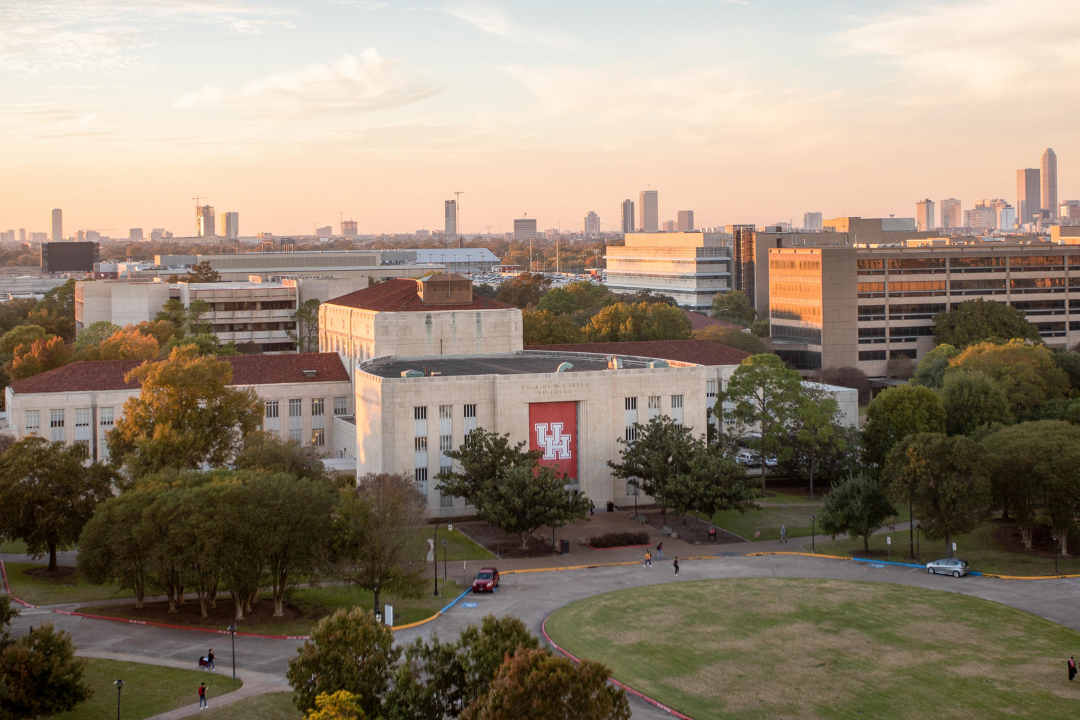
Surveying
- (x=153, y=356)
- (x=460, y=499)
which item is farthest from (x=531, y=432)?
(x=153, y=356)

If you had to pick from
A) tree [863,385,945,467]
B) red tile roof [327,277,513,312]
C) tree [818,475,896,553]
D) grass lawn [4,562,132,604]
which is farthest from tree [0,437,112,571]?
tree [863,385,945,467]

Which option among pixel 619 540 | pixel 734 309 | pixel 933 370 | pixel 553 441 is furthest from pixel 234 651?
pixel 734 309

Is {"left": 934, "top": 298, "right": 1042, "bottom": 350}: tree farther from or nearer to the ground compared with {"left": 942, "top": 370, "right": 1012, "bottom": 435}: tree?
farther from the ground

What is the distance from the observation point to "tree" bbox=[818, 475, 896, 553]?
72250mm

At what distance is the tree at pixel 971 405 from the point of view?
94.6 meters

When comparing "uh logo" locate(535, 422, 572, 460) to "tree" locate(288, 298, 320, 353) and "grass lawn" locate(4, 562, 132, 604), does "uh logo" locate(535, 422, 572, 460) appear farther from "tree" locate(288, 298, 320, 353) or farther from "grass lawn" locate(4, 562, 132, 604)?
"tree" locate(288, 298, 320, 353)

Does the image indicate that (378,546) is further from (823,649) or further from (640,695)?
(823,649)

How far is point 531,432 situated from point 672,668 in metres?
33.2

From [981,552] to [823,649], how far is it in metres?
23.6

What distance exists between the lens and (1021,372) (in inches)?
4090

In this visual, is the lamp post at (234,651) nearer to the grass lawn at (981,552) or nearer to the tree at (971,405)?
the grass lawn at (981,552)

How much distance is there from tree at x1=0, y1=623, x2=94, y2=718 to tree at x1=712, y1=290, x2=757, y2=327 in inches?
5629

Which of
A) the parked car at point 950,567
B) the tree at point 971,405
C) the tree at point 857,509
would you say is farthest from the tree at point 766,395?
the parked car at point 950,567

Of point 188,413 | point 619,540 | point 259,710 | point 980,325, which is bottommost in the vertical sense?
point 259,710
